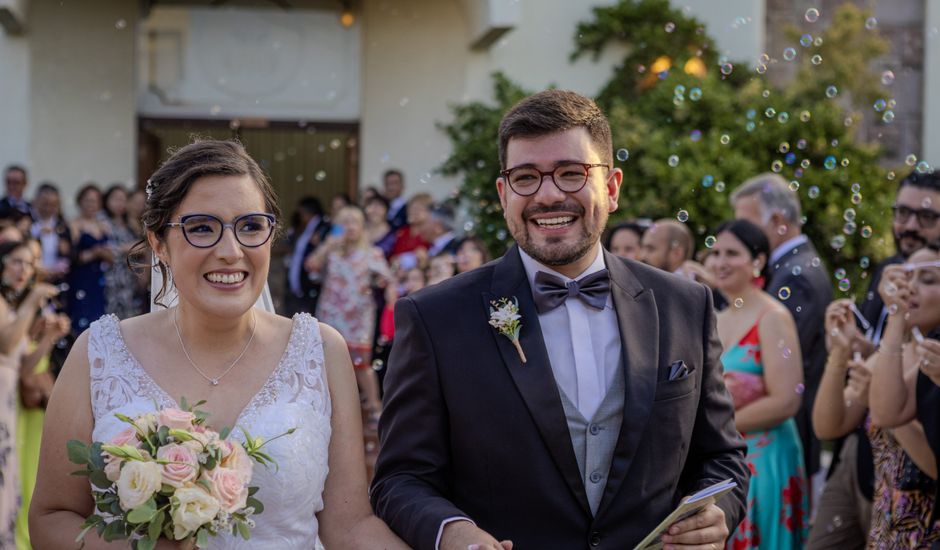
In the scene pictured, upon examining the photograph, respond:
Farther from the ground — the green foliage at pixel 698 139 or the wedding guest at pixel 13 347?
the green foliage at pixel 698 139

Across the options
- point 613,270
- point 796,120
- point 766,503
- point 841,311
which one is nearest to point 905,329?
point 841,311

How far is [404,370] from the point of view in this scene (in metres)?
3.36

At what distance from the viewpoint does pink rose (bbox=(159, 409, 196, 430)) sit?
3.04 m

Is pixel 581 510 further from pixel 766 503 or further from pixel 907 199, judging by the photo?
pixel 907 199

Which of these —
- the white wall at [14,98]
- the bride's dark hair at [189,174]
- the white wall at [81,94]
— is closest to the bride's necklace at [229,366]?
the bride's dark hair at [189,174]

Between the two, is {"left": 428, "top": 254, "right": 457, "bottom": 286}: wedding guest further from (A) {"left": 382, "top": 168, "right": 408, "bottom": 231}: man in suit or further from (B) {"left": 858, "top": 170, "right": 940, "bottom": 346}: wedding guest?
(B) {"left": 858, "top": 170, "right": 940, "bottom": 346}: wedding guest

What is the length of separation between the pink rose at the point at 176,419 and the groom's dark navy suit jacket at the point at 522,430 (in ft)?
1.94

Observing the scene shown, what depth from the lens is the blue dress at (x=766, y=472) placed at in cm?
570

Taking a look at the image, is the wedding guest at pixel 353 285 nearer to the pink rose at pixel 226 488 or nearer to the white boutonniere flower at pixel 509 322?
the white boutonniere flower at pixel 509 322

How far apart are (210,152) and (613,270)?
125cm

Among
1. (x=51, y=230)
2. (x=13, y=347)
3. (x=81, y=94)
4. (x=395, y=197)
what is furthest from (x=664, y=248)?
(x=81, y=94)

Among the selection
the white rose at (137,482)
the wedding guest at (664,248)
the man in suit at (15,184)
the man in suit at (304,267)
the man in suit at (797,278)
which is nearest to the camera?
the white rose at (137,482)

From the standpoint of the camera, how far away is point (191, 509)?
2.90 meters

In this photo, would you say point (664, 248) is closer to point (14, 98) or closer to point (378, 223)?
point (378, 223)
